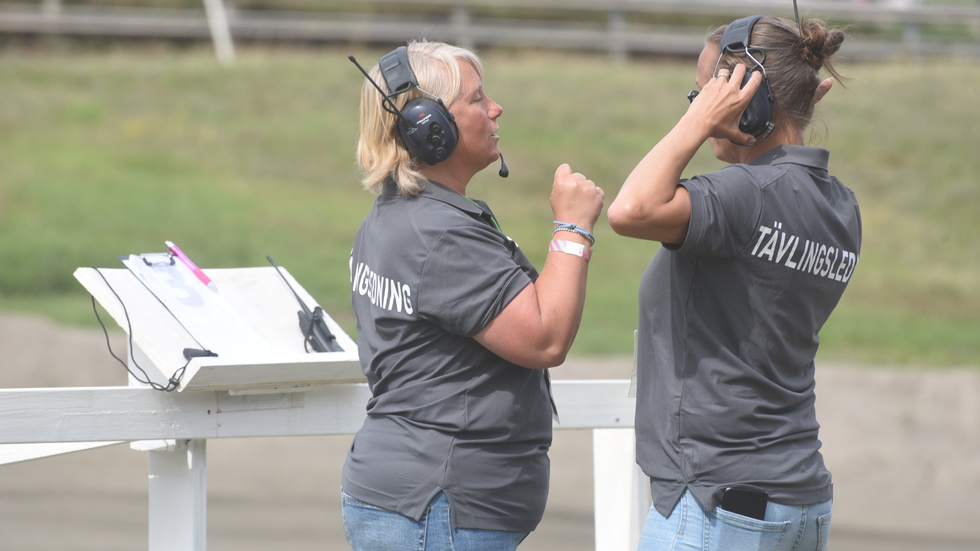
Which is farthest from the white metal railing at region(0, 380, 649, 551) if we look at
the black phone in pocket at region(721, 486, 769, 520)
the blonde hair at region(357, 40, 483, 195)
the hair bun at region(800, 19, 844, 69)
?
the hair bun at region(800, 19, 844, 69)

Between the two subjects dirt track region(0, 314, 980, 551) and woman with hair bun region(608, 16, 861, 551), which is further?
dirt track region(0, 314, 980, 551)

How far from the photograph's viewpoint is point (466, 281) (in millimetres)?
2086

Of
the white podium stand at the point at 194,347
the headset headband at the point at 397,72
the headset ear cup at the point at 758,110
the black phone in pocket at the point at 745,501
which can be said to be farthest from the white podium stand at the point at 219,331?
the headset ear cup at the point at 758,110

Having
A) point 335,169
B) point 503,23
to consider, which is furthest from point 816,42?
point 503,23

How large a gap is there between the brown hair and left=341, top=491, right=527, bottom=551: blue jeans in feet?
3.41

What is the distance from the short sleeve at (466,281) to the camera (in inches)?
81.7

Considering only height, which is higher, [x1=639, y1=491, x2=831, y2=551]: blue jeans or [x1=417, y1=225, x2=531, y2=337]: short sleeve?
[x1=417, y1=225, x2=531, y2=337]: short sleeve

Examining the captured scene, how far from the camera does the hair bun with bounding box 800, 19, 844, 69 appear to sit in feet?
7.26

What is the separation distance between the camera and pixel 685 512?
2133 mm

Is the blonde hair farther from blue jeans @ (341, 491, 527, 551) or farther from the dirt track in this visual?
the dirt track

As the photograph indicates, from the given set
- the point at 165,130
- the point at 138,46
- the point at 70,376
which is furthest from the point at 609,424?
the point at 138,46

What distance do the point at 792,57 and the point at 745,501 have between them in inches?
35.1

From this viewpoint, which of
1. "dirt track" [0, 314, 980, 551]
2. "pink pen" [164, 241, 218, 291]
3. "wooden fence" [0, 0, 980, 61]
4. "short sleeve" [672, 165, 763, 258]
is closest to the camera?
"short sleeve" [672, 165, 763, 258]

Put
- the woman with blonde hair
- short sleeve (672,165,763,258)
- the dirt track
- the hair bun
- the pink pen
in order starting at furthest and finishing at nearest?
the dirt track → the pink pen → the hair bun → the woman with blonde hair → short sleeve (672,165,763,258)
